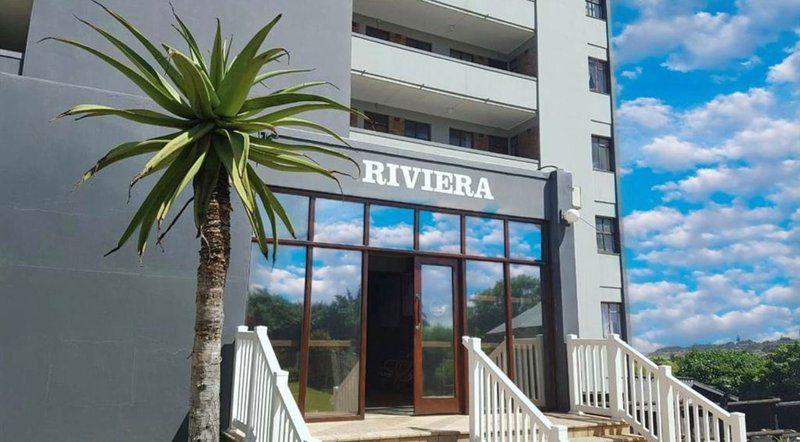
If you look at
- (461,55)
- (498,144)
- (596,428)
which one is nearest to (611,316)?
(498,144)

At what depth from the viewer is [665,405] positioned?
24.8 feet

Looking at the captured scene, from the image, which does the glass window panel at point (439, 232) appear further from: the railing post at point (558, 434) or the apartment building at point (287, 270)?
the railing post at point (558, 434)

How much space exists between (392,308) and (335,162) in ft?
13.0

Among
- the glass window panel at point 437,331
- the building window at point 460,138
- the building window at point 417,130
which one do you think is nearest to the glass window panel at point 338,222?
the glass window panel at point 437,331

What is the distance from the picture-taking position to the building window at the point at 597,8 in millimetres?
24234

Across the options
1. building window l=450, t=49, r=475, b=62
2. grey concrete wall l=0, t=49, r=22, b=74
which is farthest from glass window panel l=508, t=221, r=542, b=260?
building window l=450, t=49, r=475, b=62

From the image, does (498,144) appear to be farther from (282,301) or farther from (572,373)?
(282,301)

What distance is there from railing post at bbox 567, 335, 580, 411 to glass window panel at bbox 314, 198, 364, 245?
350cm

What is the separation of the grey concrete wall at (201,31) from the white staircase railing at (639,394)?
534 cm

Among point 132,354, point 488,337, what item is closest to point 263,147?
point 132,354

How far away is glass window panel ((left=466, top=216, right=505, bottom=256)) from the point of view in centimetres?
951

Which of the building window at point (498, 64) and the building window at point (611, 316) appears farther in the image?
the building window at point (498, 64)

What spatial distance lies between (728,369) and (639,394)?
25.7 meters

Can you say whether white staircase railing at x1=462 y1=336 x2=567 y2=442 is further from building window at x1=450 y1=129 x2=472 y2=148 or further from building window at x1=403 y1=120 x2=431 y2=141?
building window at x1=450 y1=129 x2=472 y2=148
